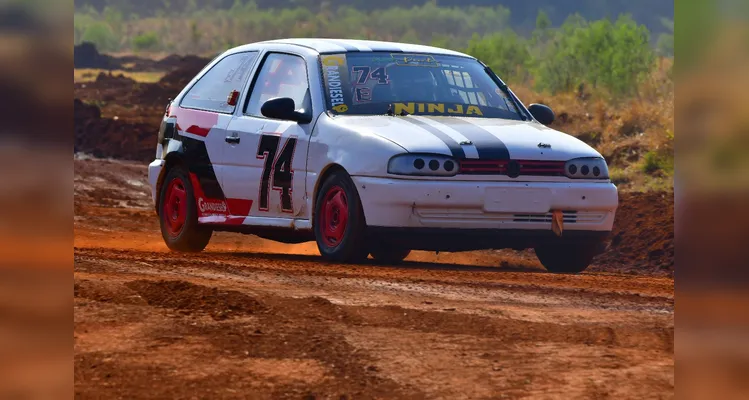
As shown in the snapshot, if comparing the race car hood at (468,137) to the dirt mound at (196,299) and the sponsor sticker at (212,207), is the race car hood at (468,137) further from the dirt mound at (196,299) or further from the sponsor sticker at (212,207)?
the dirt mound at (196,299)

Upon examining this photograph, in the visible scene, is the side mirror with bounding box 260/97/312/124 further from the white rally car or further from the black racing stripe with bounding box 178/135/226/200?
the black racing stripe with bounding box 178/135/226/200

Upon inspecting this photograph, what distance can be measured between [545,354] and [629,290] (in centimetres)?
287

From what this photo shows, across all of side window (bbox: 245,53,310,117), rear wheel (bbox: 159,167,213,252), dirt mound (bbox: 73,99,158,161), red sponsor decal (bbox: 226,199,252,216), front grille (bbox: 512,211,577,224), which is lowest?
dirt mound (bbox: 73,99,158,161)

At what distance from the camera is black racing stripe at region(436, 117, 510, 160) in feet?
31.8

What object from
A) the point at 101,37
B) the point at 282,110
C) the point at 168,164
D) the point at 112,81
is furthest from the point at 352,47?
the point at 101,37

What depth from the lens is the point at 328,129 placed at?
10195mm

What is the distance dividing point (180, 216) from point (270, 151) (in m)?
1.60

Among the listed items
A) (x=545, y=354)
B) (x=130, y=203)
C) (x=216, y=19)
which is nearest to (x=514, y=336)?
(x=545, y=354)

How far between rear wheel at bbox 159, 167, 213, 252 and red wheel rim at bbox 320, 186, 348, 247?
6.01ft

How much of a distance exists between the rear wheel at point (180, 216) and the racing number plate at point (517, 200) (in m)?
2.90

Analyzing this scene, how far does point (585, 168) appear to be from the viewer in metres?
10.1

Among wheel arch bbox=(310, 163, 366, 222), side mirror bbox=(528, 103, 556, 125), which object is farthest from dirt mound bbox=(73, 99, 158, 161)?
wheel arch bbox=(310, 163, 366, 222)

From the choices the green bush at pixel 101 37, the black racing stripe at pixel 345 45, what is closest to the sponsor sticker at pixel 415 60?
the black racing stripe at pixel 345 45

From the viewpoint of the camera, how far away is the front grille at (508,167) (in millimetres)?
9617
